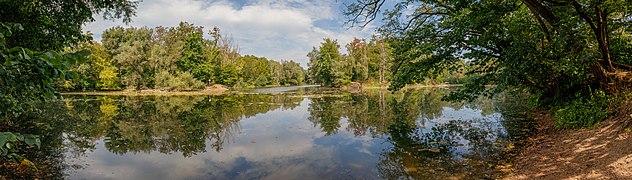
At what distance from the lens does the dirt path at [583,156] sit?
4.79 m

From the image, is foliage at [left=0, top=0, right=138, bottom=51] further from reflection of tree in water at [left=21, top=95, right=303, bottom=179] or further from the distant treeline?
the distant treeline

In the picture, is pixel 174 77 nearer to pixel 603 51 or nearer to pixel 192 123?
pixel 192 123

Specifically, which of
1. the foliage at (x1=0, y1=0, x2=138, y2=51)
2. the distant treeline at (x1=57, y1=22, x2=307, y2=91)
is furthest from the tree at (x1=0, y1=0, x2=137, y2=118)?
the distant treeline at (x1=57, y1=22, x2=307, y2=91)

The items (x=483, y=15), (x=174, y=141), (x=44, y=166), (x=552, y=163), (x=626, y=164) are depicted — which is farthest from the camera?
(x=174, y=141)

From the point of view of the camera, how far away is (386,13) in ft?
42.7

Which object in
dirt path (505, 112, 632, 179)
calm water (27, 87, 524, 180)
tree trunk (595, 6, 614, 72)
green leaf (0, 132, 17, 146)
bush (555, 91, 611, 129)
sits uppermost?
tree trunk (595, 6, 614, 72)

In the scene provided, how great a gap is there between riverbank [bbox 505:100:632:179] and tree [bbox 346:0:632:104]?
148 cm

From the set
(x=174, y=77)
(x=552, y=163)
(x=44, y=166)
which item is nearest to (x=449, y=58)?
(x=552, y=163)

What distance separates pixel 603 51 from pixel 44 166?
12553mm

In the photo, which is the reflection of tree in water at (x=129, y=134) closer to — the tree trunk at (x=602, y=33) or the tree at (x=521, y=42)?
the tree at (x=521, y=42)

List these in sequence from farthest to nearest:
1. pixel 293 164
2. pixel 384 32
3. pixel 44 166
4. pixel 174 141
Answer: pixel 384 32 → pixel 174 141 → pixel 293 164 → pixel 44 166

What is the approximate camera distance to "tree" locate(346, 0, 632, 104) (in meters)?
7.42

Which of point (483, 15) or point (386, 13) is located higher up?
point (386, 13)

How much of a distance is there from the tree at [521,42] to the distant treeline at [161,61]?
39.3 meters
